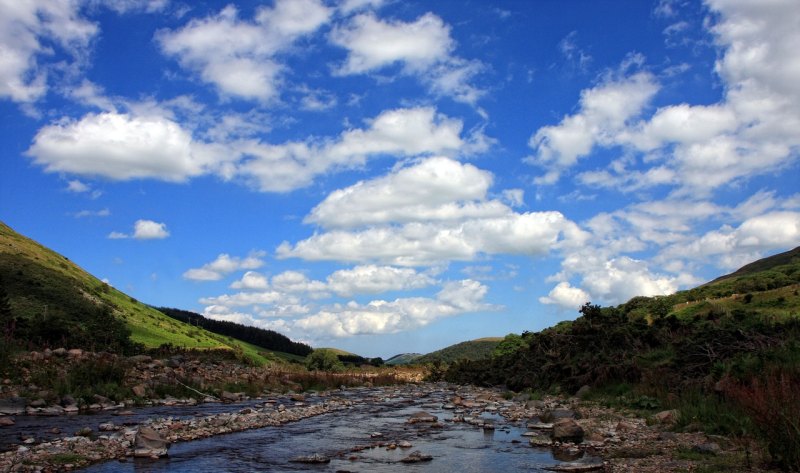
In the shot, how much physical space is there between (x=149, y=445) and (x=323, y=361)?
2096 inches

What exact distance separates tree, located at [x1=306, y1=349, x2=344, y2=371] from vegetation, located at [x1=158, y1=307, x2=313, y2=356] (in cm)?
8398

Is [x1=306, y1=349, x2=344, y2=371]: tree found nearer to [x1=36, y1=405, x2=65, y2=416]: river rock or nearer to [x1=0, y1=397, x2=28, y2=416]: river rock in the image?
[x1=36, y1=405, x2=65, y2=416]: river rock

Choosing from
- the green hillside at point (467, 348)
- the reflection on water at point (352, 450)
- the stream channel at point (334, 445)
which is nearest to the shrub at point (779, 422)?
the stream channel at point (334, 445)

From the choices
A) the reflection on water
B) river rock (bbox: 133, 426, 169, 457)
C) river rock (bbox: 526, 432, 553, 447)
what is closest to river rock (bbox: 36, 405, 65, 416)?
the reflection on water

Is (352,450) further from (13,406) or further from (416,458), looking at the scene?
(13,406)

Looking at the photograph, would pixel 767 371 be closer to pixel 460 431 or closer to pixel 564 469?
pixel 564 469

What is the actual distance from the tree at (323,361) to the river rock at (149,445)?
5114 cm

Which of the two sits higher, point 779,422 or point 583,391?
point 779,422

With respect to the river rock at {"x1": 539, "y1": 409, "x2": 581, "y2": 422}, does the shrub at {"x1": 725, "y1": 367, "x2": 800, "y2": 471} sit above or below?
above

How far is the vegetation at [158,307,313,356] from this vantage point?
15050 centimetres

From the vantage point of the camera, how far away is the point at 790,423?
8930mm

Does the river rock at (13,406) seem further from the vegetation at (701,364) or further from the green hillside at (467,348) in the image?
the green hillside at (467,348)

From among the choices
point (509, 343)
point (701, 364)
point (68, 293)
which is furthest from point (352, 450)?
point (68, 293)

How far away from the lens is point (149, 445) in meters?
13.4
